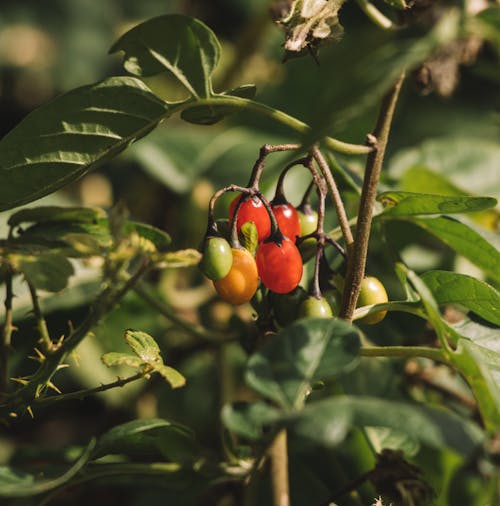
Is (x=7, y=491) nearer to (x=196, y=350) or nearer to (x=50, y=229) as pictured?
(x=50, y=229)

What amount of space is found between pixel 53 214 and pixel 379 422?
623 millimetres

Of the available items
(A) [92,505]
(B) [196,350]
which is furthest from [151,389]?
(A) [92,505]

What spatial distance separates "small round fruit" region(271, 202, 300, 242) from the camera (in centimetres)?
112

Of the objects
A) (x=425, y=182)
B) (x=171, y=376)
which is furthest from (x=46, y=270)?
(x=425, y=182)

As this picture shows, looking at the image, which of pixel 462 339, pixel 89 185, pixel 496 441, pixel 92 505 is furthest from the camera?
pixel 89 185

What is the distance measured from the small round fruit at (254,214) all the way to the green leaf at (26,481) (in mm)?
353

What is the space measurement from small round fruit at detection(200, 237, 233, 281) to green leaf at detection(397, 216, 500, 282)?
318mm

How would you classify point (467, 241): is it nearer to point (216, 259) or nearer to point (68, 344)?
point (216, 259)

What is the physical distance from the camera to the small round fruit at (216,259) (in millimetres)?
978

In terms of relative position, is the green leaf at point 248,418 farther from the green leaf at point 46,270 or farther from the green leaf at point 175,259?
the green leaf at point 46,270

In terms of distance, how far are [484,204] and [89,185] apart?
1672mm

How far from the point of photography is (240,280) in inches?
39.8

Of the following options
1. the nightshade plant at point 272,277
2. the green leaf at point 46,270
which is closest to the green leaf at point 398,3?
the nightshade plant at point 272,277

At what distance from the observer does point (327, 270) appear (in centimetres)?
109
